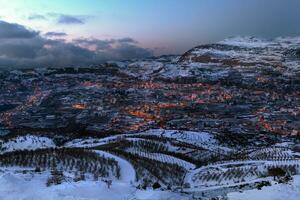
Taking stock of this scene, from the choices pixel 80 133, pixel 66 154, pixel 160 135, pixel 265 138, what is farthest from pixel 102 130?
pixel 66 154

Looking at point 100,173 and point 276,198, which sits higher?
point 276,198

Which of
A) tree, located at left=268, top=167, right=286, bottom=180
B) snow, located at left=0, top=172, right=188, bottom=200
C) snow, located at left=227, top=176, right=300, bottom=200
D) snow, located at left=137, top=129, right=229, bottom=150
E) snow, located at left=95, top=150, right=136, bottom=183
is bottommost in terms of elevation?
snow, located at left=137, top=129, right=229, bottom=150

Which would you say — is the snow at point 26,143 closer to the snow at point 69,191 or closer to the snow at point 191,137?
the snow at point 191,137

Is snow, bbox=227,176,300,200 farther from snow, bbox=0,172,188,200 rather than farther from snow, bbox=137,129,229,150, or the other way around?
snow, bbox=137,129,229,150

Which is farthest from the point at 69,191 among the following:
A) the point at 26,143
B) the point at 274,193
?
the point at 26,143

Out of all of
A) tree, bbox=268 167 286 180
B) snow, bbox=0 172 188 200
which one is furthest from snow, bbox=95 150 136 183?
tree, bbox=268 167 286 180

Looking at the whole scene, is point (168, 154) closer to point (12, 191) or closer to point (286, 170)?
point (286, 170)
